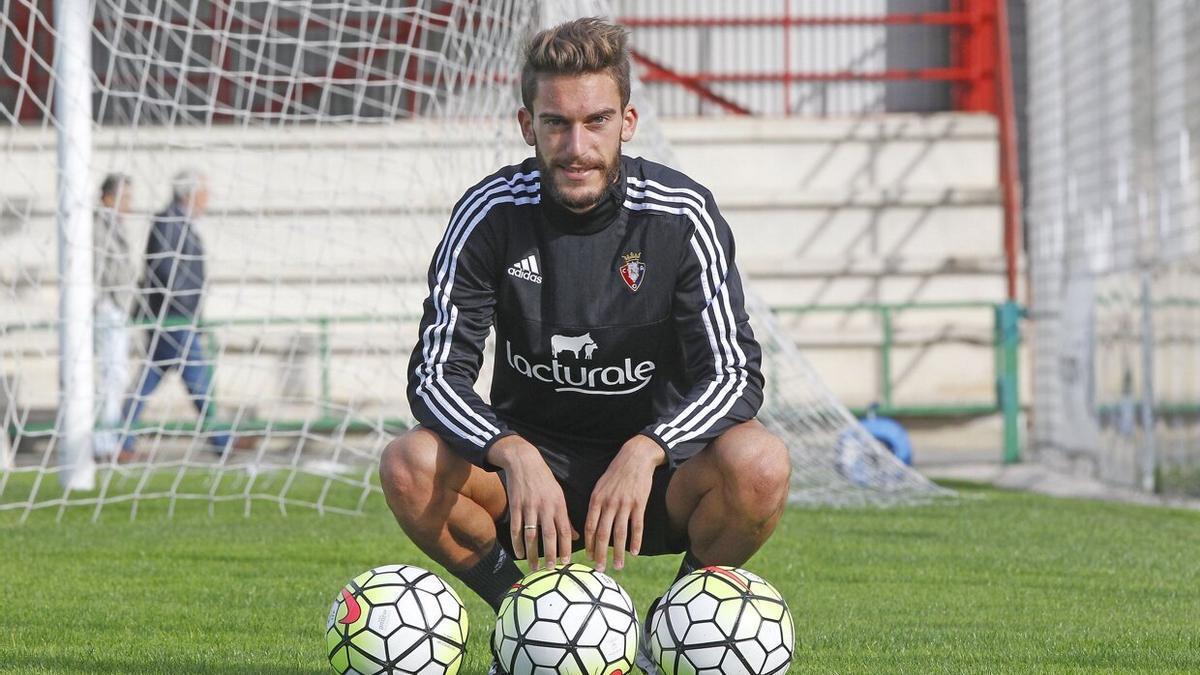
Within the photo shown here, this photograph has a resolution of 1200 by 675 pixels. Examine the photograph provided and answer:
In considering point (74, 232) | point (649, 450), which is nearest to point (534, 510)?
point (649, 450)

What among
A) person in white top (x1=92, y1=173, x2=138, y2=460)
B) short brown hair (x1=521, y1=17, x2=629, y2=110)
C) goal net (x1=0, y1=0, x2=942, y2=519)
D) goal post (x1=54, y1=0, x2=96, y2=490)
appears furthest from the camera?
person in white top (x1=92, y1=173, x2=138, y2=460)

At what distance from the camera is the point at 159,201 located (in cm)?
1295

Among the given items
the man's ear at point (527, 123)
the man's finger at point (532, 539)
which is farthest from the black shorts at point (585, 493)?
the man's ear at point (527, 123)

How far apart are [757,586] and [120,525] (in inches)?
183

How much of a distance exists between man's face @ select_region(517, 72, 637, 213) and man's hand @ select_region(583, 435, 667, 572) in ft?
2.14

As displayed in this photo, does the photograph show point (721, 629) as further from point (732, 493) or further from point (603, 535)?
point (732, 493)

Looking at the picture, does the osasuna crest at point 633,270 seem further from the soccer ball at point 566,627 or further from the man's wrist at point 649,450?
the soccer ball at point 566,627

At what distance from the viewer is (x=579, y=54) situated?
3.70m

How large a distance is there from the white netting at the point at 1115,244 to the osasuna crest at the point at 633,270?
217 inches

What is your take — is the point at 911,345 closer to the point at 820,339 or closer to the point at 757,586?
the point at 820,339

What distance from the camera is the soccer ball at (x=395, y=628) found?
11.2ft

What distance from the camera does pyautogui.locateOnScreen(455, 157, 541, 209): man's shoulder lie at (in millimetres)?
4023

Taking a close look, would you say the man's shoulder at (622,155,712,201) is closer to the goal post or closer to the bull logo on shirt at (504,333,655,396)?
the bull logo on shirt at (504,333,655,396)

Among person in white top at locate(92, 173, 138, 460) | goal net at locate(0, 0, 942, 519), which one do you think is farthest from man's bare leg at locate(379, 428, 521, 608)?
person in white top at locate(92, 173, 138, 460)
